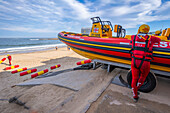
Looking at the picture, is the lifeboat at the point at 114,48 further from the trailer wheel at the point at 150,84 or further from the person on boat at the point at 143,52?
the person on boat at the point at 143,52

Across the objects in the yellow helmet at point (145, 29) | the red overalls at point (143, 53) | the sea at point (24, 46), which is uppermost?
the yellow helmet at point (145, 29)

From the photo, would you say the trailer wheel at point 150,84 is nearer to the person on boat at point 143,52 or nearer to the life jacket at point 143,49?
the person on boat at point 143,52

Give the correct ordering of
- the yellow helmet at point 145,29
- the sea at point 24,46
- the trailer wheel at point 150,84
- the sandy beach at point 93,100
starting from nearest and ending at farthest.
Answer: the sandy beach at point 93,100 → the yellow helmet at point 145,29 → the trailer wheel at point 150,84 → the sea at point 24,46

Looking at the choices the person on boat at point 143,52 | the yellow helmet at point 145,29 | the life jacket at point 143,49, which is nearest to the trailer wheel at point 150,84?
the person on boat at point 143,52

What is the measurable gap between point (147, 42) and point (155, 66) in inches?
37.1

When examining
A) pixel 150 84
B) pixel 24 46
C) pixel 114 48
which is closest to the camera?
pixel 150 84

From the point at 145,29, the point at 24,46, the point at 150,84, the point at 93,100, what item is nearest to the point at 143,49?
the point at 145,29

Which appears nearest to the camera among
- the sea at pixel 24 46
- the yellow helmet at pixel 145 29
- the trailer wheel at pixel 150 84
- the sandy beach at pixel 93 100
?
the sandy beach at pixel 93 100

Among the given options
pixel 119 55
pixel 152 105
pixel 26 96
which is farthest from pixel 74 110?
pixel 119 55

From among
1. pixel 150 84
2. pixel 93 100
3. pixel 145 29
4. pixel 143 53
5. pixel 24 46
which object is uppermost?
pixel 145 29

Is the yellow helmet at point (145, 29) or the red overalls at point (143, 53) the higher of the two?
the yellow helmet at point (145, 29)

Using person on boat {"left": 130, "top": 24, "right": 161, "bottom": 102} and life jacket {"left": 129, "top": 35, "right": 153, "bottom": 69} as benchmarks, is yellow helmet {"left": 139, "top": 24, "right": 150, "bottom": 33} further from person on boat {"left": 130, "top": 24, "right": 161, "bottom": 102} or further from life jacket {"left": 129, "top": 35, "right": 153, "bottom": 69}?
life jacket {"left": 129, "top": 35, "right": 153, "bottom": 69}

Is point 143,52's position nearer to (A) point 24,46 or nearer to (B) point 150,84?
(B) point 150,84

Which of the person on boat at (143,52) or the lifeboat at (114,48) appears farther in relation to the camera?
the lifeboat at (114,48)
